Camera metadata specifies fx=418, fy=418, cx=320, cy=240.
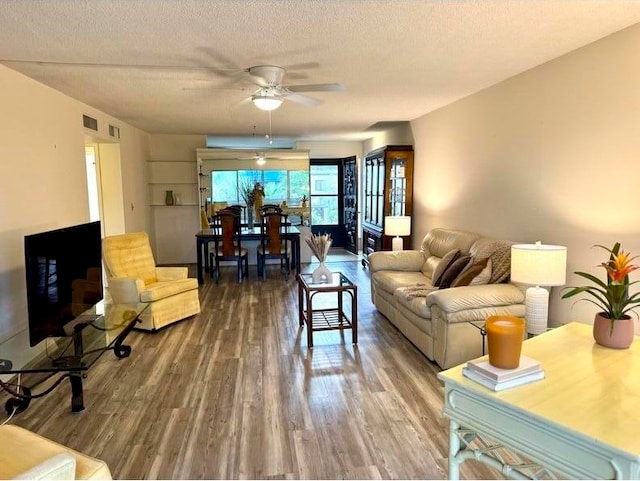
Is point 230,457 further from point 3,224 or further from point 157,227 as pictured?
point 157,227

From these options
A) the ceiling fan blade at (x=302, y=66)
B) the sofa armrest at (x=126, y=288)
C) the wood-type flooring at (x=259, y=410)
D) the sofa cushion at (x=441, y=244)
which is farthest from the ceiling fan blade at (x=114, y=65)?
the sofa cushion at (x=441, y=244)

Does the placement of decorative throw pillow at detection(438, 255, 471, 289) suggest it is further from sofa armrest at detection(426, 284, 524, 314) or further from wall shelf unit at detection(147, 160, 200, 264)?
wall shelf unit at detection(147, 160, 200, 264)

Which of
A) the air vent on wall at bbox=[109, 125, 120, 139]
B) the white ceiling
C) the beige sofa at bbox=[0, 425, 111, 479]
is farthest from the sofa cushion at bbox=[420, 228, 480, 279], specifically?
the air vent on wall at bbox=[109, 125, 120, 139]

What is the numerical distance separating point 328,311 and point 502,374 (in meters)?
3.17

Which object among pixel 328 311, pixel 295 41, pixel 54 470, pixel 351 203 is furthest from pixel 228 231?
pixel 54 470

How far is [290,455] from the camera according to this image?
2.25m

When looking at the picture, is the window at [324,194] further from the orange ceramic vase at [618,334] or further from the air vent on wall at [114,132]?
the orange ceramic vase at [618,334]

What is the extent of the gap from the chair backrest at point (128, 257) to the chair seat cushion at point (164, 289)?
19 cm

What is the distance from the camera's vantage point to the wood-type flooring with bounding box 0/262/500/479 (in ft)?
7.18

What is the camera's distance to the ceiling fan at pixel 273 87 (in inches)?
133

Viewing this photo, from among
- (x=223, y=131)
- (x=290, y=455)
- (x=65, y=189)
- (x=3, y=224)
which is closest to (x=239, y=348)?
(x=290, y=455)

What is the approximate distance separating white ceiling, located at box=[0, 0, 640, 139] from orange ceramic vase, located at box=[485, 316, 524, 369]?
5.94 feet

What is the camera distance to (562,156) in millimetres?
3369

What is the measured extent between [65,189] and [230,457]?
346cm
